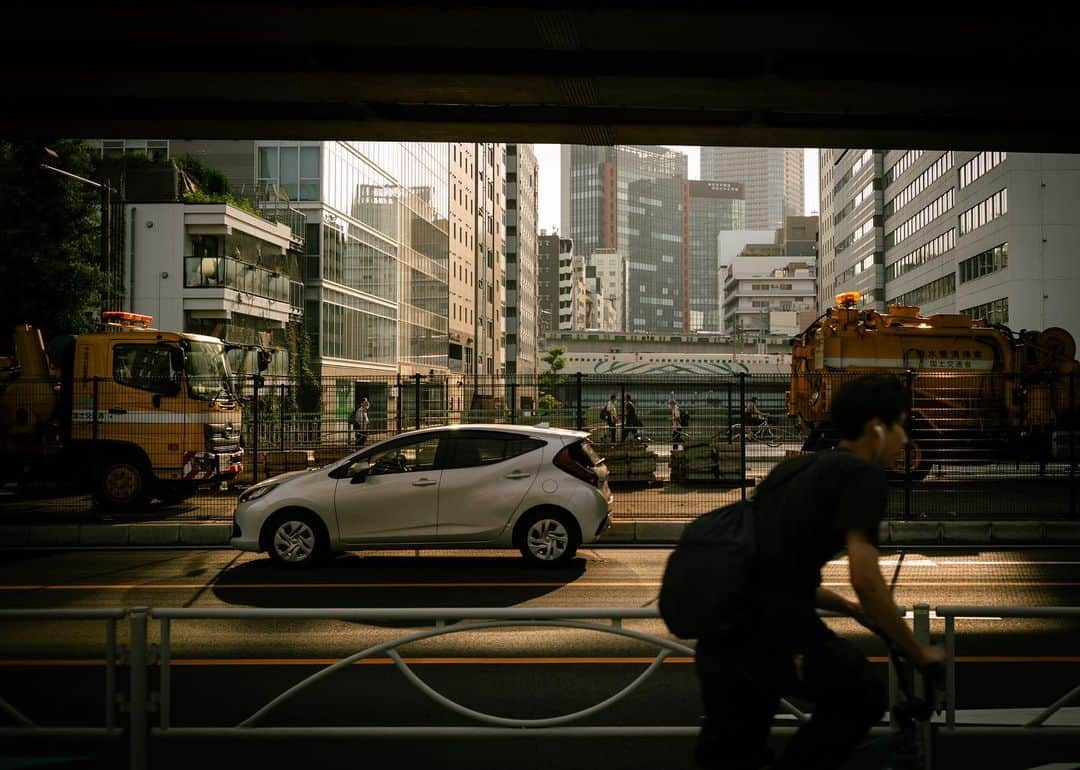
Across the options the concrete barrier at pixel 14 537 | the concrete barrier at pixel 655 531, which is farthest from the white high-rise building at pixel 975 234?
the concrete barrier at pixel 14 537

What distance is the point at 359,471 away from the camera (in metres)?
12.0

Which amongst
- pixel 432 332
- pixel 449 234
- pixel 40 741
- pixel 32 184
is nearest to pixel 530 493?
→ pixel 40 741

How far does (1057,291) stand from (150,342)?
5196cm

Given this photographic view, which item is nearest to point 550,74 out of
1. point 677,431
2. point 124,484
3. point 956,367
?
point 677,431

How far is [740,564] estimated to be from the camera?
119 inches

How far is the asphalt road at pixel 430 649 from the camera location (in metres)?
5.70

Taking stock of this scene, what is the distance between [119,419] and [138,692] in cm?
1339

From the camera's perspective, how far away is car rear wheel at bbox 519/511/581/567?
12.1m

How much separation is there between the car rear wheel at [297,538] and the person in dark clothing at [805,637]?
9.45 meters

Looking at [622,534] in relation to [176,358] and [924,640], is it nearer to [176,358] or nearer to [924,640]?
[176,358]

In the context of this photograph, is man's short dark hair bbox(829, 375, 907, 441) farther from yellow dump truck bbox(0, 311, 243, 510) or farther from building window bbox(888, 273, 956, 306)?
building window bbox(888, 273, 956, 306)

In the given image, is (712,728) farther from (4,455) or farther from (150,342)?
(4,455)

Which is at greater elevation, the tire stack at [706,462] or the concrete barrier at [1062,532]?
the tire stack at [706,462]

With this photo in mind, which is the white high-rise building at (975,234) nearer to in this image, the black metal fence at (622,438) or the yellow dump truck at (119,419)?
the black metal fence at (622,438)
